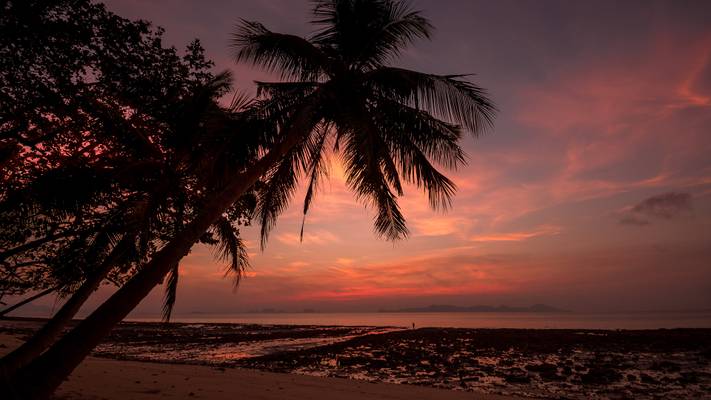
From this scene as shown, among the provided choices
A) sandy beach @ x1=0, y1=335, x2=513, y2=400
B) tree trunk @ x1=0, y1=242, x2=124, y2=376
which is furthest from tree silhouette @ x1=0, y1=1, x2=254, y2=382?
sandy beach @ x1=0, y1=335, x2=513, y2=400

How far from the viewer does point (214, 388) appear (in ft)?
29.8

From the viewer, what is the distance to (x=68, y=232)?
708cm

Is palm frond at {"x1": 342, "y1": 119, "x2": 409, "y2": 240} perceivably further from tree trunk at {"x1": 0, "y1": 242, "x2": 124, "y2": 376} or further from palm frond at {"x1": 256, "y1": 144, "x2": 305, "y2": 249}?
tree trunk at {"x1": 0, "y1": 242, "x2": 124, "y2": 376}

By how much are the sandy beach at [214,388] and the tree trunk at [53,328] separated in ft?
3.94

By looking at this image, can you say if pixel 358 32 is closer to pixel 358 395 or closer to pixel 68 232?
pixel 68 232

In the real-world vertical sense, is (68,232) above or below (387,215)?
below

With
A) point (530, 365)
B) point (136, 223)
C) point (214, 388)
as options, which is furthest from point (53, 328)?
point (530, 365)

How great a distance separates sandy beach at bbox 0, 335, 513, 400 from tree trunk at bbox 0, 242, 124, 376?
1.20m

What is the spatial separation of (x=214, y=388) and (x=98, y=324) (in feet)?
19.6

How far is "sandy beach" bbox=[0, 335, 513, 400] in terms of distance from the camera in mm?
7856

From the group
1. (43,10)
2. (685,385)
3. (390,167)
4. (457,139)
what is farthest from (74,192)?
(685,385)

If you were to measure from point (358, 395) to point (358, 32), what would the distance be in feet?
28.2

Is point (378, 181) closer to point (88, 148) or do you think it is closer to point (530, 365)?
point (88, 148)

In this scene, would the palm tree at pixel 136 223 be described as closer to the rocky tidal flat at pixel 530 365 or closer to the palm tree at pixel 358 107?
the palm tree at pixel 358 107
